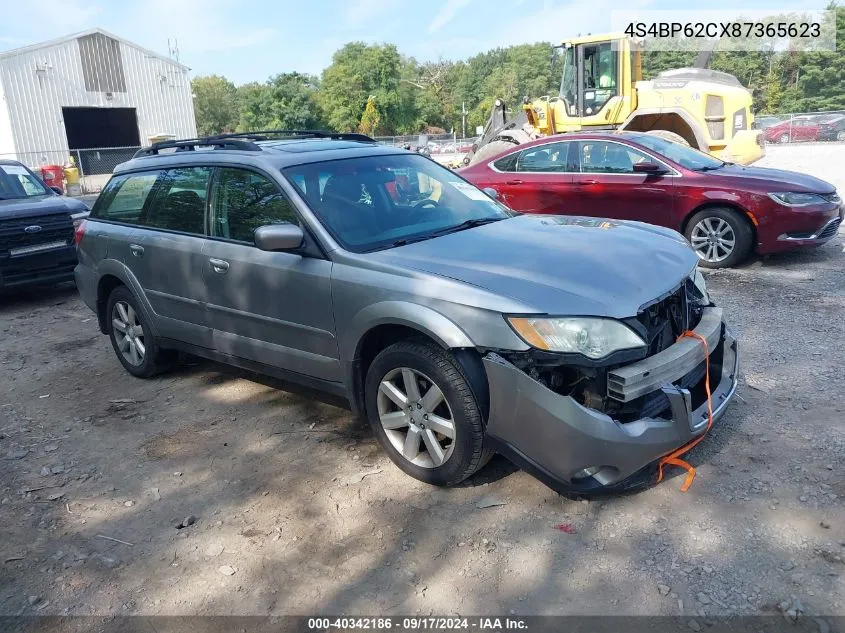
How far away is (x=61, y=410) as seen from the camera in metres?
4.97

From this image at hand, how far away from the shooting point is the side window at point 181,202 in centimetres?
458

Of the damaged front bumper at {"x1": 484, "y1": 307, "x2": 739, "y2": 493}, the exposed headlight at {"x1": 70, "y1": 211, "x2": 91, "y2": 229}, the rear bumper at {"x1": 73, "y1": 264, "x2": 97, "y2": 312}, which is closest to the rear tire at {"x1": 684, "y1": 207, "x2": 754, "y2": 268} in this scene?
the damaged front bumper at {"x1": 484, "y1": 307, "x2": 739, "y2": 493}

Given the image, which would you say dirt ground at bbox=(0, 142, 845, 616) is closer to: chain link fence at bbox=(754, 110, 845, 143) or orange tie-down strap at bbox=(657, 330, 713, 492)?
orange tie-down strap at bbox=(657, 330, 713, 492)

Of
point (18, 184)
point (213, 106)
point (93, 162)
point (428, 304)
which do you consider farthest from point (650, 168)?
point (213, 106)

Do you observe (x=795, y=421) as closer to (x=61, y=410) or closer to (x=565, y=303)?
(x=565, y=303)

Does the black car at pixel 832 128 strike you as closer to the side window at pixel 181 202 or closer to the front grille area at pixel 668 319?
the front grille area at pixel 668 319

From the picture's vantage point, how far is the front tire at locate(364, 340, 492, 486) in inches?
126

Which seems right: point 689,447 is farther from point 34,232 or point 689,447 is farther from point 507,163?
point 34,232

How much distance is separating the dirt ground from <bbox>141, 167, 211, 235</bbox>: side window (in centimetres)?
128

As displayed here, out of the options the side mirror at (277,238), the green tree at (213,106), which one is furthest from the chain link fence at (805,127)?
the green tree at (213,106)

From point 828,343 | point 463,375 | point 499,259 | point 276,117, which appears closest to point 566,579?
point 463,375

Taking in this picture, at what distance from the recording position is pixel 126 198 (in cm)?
535

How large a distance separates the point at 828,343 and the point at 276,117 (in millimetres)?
67003

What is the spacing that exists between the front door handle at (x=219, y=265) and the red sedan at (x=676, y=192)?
11.9 ft
